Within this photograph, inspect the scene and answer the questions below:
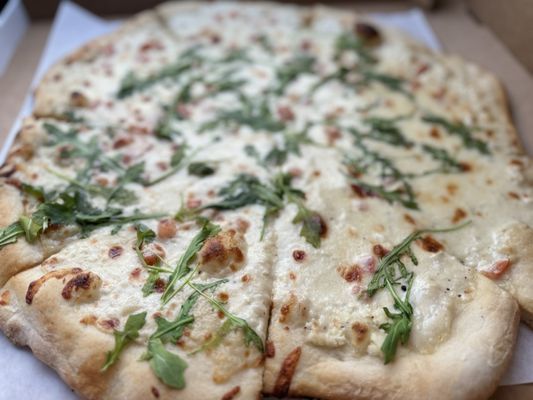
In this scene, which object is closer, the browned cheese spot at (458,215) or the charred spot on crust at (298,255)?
the charred spot on crust at (298,255)

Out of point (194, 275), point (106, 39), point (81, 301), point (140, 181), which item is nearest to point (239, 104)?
point (140, 181)

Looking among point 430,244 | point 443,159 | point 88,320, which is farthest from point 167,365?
point 443,159

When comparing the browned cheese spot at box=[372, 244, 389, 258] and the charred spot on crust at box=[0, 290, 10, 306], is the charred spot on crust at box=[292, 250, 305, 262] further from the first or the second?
the charred spot on crust at box=[0, 290, 10, 306]

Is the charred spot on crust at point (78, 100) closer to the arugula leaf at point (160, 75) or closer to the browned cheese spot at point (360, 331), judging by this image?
the arugula leaf at point (160, 75)

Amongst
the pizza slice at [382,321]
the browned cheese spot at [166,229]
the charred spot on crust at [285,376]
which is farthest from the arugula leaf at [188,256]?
the charred spot on crust at [285,376]

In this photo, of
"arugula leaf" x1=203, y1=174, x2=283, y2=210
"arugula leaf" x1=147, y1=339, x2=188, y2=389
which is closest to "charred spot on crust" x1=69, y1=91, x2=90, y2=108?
"arugula leaf" x1=203, y1=174, x2=283, y2=210

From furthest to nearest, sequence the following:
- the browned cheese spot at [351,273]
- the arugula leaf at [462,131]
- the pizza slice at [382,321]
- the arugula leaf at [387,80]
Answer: the arugula leaf at [387,80] → the arugula leaf at [462,131] → the browned cheese spot at [351,273] → the pizza slice at [382,321]
